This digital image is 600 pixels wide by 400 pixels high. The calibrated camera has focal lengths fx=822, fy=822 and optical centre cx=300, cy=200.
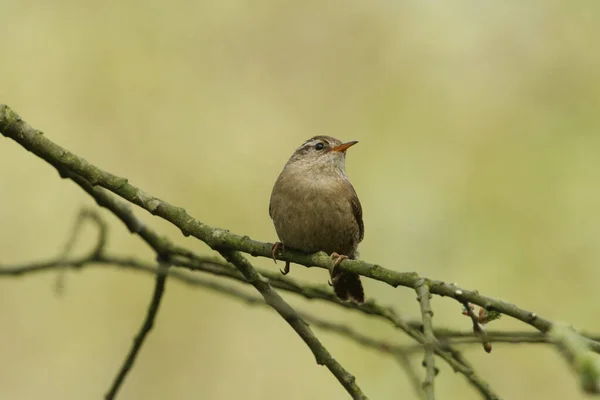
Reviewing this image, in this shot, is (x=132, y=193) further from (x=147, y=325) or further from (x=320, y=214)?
(x=320, y=214)

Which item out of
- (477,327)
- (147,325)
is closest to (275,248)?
(147,325)

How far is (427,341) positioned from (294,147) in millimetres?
5759

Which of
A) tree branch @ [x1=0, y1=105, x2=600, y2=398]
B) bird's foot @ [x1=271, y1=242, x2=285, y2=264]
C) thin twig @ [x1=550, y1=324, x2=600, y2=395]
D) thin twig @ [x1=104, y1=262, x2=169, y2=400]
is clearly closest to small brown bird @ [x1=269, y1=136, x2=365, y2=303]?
bird's foot @ [x1=271, y1=242, x2=285, y2=264]

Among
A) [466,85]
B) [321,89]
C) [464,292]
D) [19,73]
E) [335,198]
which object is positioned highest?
[466,85]

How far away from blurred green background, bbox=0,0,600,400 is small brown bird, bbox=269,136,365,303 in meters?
2.30

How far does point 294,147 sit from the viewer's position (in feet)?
27.0

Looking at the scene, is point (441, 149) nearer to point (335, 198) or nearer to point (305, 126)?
point (305, 126)

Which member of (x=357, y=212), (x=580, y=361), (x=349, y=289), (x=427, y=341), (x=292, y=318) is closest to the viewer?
(x=580, y=361)

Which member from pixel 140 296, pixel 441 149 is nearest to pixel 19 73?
pixel 140 296

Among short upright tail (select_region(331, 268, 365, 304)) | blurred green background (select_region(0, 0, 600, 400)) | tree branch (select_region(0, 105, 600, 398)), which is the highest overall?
blurred green background (select_region(0, 0, 600, 400))

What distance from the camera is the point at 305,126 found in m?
8.38

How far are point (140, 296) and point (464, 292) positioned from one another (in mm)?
5830

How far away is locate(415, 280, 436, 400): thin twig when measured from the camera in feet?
7.90

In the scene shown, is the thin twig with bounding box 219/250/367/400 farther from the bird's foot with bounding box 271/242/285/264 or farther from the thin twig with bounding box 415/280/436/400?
the thin twig with bounding box 415/280/436/400
